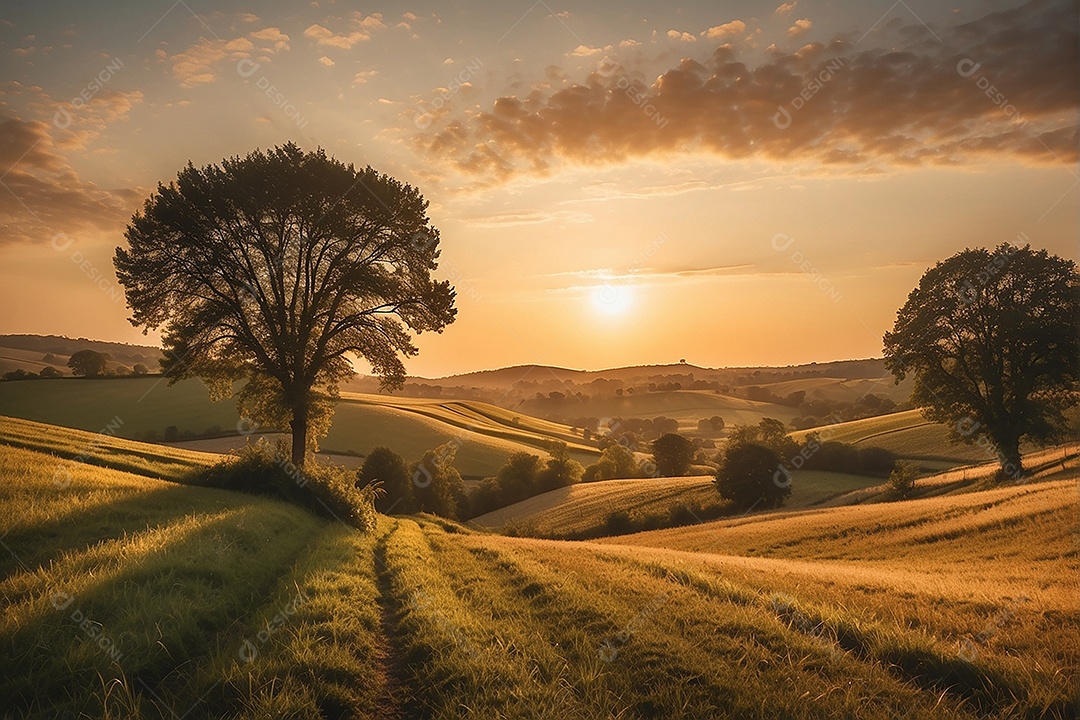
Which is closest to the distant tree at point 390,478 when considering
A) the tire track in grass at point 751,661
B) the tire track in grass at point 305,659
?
the tire track in grass at point 305,659

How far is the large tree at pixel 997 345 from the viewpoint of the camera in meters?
33.2

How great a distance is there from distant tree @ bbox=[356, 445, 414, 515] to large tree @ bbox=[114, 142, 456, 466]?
31470mm

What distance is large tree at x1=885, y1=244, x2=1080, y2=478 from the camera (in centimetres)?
3325

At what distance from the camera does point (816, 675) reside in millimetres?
5656

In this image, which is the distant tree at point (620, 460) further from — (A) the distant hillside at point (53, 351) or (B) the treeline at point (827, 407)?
(A) the distant hillside at point (53, 351)

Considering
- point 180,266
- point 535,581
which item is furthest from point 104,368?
point 535,581

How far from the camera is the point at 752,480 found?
56.8 m

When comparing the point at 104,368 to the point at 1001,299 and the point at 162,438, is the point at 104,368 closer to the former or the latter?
the point at 162,438

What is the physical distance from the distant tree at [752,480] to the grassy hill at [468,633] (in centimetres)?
4548

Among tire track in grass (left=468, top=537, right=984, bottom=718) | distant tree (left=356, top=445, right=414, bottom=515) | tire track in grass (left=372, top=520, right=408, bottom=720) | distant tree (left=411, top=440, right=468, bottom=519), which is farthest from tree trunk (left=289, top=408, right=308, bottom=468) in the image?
distant tree (left=411, top=440, right=468, bottom=519)

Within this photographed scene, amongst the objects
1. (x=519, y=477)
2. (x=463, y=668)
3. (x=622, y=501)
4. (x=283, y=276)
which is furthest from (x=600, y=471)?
→ (x=463, y=668)

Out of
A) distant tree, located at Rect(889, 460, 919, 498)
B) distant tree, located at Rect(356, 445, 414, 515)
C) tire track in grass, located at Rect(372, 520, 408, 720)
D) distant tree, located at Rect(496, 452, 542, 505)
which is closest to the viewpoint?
tire track in grass, located at Rect(372, 520, 408, 720)

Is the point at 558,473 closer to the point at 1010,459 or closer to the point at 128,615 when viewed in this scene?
the point at 1010,459

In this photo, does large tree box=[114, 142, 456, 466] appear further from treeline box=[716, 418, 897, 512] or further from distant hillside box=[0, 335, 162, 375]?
distant hillside box=[0, 335, 162, 375]
